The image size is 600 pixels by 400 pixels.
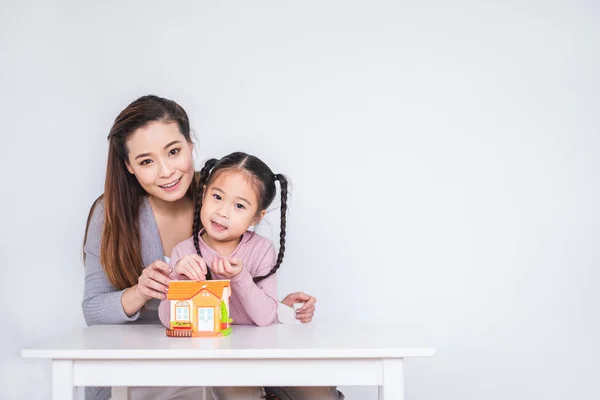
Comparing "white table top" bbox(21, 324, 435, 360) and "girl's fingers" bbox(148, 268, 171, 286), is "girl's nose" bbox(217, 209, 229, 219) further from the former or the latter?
"white table top" bbox(21, 324, 435, 360)

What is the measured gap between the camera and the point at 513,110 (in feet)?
9.50

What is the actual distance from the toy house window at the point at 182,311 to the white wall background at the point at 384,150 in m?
1.27

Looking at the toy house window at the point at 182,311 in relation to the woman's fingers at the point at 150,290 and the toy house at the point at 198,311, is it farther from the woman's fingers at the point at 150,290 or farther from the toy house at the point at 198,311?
the woman's fingers at the point at 150,290

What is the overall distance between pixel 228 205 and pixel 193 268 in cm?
23

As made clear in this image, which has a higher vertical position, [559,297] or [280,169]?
[280,169]

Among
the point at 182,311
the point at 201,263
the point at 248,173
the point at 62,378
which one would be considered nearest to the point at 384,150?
the point at 248,173

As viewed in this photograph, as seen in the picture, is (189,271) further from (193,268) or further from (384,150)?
(384,150)

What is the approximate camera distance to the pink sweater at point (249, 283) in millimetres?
1758

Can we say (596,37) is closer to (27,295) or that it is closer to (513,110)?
(513,110)

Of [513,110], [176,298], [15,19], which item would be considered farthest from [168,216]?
[513,110]

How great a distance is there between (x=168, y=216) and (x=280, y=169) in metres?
0.71

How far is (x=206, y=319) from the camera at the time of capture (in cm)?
159

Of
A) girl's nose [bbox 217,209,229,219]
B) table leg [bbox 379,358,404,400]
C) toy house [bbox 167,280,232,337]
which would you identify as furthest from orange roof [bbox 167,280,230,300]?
table leg [bbox 379,358,404,400]

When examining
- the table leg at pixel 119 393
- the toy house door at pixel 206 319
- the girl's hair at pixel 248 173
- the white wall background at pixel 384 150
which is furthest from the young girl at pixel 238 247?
the white wall background at pixel 384 150
